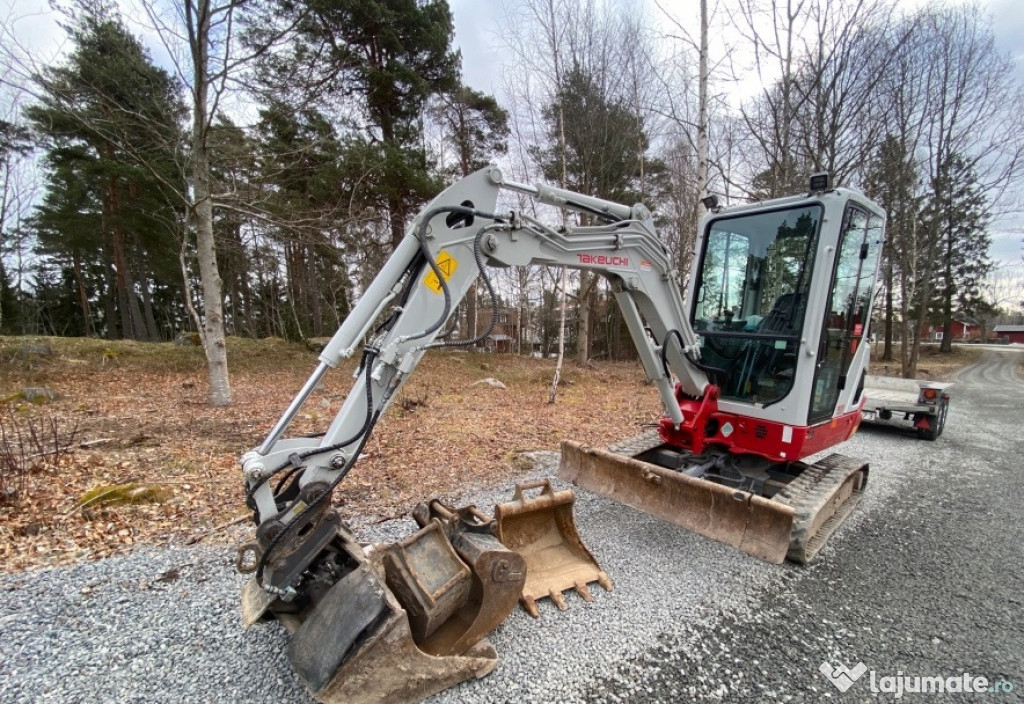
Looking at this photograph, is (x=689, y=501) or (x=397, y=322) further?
(x=689, y=501)

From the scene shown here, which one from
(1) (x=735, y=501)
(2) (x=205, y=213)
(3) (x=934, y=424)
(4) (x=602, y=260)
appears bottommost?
Result: (3) (x=934, y=424)

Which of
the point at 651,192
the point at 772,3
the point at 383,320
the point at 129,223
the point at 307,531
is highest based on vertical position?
the point at 772,3

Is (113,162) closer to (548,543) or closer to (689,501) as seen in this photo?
(548,543)

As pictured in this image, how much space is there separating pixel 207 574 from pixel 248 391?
7456mm

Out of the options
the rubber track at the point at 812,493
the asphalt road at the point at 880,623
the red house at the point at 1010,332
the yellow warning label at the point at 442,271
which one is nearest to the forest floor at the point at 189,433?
the rubber track at the point at 812,493

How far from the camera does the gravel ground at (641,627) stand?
90.1 inches

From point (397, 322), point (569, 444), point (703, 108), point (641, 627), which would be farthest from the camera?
point (703, 108)

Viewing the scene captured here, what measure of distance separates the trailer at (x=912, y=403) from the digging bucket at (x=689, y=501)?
5.34 m

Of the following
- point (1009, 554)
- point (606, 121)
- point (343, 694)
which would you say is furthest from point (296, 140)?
point (1009, 554)

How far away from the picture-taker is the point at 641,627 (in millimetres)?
2732

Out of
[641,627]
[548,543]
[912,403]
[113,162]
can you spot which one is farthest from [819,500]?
[113,162]

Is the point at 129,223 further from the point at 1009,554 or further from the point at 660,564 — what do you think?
the point at 1009,554

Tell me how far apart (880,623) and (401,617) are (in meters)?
2.93

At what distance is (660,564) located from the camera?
340 cm
